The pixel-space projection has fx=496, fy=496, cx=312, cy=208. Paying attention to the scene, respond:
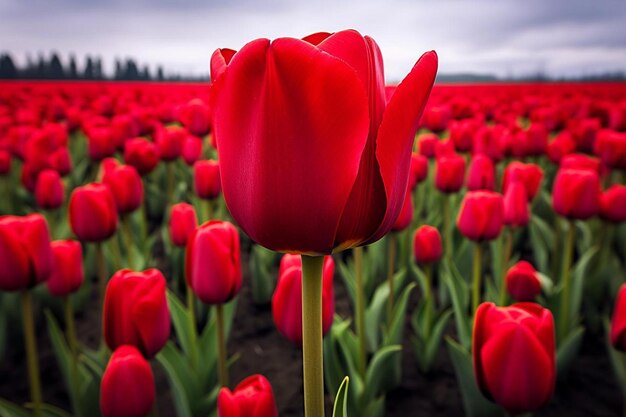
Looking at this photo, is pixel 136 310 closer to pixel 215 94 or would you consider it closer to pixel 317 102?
pixel 215 94

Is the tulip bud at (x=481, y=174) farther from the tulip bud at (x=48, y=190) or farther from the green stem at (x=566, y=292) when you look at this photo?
the tulip bud at (x=48, y=190)

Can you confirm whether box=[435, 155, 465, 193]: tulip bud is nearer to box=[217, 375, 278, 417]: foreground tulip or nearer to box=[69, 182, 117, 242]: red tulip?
box=[69, 182, 117, 242]: red tulip

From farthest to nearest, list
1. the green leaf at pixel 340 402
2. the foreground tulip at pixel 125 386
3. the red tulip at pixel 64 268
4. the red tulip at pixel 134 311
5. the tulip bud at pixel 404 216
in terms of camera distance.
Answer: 1. the tulip bud at pixel 404 216
2. the red tulip at pixel 64 268
3. the red tulip at pixel 134 311
4. the foreground tulip at pixel 125 386
5. the green leaf at pixel 340 402

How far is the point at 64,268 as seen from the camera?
1417mm

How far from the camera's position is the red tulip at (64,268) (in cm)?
141

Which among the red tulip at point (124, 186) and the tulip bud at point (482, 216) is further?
the red tulip at point (124, 186)

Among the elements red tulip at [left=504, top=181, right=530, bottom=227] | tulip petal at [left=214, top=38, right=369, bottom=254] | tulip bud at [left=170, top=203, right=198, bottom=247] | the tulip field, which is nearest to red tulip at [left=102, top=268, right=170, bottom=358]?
the tulip field

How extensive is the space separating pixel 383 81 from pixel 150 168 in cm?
196

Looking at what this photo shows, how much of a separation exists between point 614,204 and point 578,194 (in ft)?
A: 0.81

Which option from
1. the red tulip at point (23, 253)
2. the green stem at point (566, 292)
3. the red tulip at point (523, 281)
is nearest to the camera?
the red tulip at point (23, 253)

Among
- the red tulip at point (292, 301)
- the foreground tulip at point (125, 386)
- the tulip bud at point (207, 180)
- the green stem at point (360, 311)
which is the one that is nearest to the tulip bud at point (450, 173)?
the green stem at point (360, 311)

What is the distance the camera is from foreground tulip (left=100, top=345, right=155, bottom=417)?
→ 891mm

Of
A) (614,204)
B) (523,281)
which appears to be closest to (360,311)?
(523,281)

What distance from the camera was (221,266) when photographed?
112 cm
